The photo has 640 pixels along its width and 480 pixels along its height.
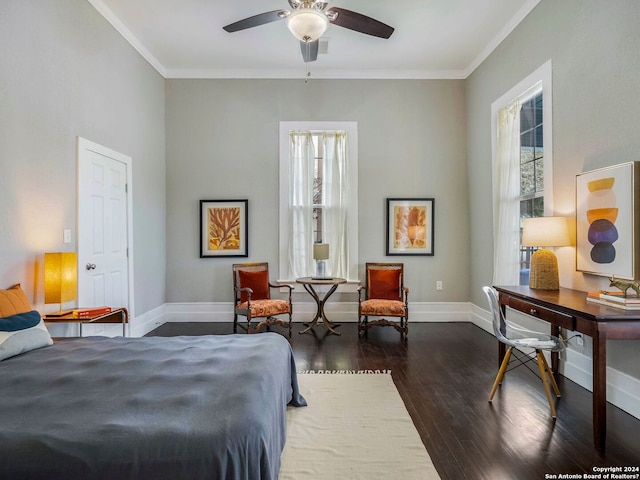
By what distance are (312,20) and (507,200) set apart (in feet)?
9.77

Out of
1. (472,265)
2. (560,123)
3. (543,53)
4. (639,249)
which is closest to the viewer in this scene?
(639,249)

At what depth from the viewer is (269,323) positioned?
4359 millimetres

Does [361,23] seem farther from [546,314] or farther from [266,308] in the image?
[266,308]

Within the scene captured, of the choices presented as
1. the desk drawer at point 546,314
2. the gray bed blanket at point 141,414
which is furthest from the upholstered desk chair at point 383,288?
the gray bed blanket at point 141,414

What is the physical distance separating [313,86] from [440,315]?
3902mm

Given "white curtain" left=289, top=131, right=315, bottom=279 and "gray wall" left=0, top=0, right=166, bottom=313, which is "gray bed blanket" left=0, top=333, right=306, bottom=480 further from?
"white curtain" left=289, top=131, right=315, bottom=279

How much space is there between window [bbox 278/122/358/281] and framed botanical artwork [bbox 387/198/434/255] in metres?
0.54

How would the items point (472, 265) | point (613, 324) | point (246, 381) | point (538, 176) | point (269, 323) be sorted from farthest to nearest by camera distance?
1. point (472, 265)
2. point (269, 323)
3. point (538, 176)
4. point (613, 324)
5. point (246, 381)

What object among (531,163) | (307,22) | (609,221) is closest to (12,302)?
(307,22)

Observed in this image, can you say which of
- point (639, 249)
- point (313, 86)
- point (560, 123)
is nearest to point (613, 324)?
point (639, 249)

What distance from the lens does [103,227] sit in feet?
12.2

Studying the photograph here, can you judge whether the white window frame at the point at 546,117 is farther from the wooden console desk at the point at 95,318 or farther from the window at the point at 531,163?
the wooden console desk at the point at 95,318

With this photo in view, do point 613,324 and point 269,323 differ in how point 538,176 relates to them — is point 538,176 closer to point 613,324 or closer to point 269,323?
point 613,324

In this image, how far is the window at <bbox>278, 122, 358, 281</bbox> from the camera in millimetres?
5133
